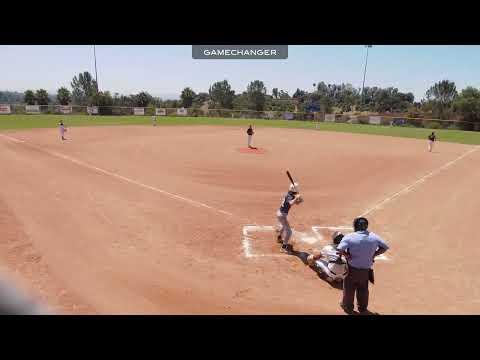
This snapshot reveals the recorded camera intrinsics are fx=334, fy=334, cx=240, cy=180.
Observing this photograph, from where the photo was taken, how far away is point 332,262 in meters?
7.66

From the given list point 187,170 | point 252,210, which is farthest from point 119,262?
point 187,170

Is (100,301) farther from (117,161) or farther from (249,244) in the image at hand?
(117,161)

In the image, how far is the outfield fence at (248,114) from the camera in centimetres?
5478

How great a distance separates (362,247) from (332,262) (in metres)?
1.94

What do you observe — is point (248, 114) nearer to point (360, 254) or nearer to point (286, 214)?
point (286, 214)

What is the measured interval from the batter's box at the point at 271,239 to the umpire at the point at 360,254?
287cm

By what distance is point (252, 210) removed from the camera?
12273 mm

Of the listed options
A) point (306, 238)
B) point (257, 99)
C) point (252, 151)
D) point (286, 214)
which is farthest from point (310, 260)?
point (257, 99)

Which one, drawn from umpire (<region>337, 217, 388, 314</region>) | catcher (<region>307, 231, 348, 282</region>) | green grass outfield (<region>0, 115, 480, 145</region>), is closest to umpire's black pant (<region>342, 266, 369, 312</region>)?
umpire (<region>337, 217, 388, 314</region>)

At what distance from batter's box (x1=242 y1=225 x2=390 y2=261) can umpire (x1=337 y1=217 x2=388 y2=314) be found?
113 inches

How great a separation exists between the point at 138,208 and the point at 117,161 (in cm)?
893
